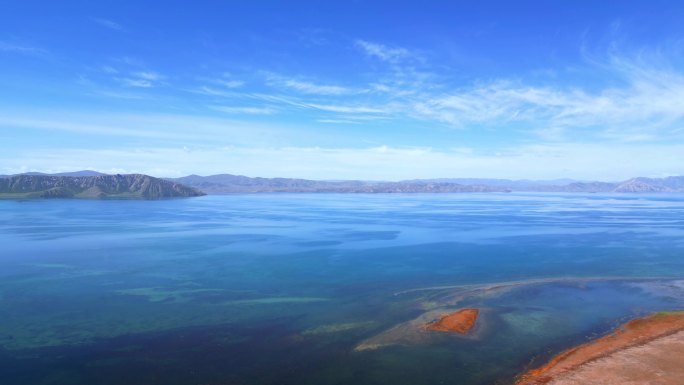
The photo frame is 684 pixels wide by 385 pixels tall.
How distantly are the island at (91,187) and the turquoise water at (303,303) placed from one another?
4206 inches

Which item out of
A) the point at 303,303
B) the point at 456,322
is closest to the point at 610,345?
the point at 456,322

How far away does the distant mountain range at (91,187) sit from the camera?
138125 mm

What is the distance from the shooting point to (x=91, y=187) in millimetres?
152375

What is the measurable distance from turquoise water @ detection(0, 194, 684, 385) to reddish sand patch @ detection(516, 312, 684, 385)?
2.35 ft

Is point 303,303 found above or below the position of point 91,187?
below

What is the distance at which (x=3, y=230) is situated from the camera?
178ft

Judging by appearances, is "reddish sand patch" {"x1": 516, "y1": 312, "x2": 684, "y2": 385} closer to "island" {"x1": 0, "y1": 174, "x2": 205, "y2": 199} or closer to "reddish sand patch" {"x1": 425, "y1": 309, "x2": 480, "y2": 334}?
"reddish sand patch" {"x1": 425, "y1": 309, "x2": 480, "y2": 334}

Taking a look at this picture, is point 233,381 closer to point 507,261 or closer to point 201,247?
point 507,261

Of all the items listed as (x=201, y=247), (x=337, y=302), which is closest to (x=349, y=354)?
(x=337, y=302)

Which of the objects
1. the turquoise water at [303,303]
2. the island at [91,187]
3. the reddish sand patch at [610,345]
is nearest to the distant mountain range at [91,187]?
the island at [91,187]

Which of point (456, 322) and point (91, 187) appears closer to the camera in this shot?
point (456, 322)

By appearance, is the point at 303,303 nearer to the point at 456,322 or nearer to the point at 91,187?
the point at 456,322

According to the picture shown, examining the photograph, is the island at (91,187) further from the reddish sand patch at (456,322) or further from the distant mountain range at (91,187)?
the reddish sand patch at (456,322)

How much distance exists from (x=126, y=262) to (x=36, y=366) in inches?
812
